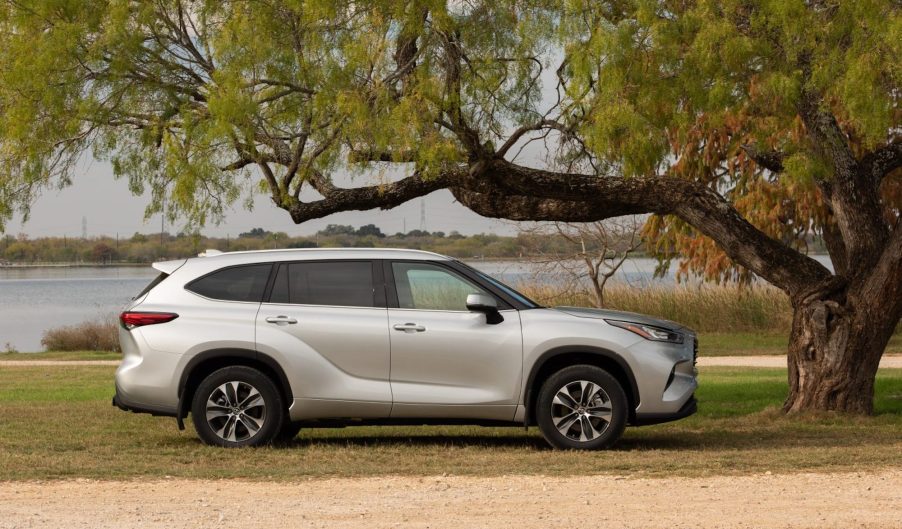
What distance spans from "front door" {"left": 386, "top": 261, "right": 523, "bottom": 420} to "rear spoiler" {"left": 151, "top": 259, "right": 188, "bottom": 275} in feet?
6.48

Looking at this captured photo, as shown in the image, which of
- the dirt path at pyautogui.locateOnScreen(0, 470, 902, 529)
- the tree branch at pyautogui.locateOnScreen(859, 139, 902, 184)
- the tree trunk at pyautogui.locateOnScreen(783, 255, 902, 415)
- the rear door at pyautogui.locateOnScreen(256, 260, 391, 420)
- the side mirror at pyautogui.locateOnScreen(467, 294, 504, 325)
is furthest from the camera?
the tree branch at pyautogui.locateOnScreen(859, 139, 902, 184)

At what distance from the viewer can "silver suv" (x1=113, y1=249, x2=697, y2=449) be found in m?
11.0

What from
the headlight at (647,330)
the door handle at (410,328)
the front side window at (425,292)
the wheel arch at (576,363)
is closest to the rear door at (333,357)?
the door handle at (410,328)

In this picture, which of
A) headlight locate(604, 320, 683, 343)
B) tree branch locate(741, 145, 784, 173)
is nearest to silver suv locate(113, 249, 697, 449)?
headlight locate(604, 320, 683, 343)

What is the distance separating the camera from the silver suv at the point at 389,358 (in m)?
11.0

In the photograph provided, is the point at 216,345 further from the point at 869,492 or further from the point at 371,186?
the point at 869,492

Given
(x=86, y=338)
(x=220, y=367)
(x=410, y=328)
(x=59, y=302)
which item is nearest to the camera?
(x=410, y=328)

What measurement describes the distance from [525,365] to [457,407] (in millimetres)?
677

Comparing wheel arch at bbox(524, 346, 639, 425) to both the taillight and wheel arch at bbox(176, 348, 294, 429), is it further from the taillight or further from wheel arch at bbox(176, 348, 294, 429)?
the taillight

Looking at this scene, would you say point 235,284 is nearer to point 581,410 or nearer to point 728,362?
point 581,410

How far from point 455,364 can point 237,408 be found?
192 centimetres

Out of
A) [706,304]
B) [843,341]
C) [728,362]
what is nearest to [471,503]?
[843,341]

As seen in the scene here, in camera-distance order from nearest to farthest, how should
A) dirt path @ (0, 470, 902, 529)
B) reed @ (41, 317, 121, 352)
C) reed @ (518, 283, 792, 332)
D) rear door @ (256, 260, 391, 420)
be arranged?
dirt path @ (0, 470, 902, 529) → rear door @ (256, 260, 391, 420) → reed @ (41, 317, 121, 352) → reed @ (518, 283, 792, 332)

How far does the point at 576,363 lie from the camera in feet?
36.6
